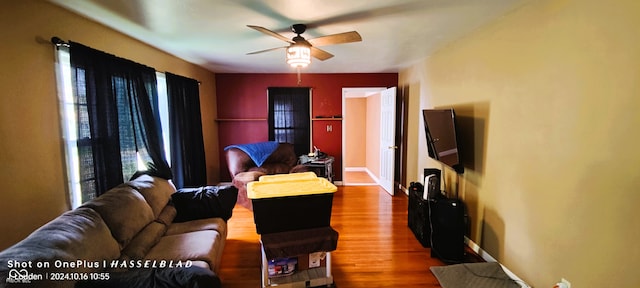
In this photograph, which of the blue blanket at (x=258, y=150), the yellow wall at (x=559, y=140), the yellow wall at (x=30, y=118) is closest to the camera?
the yellow wall at (x=559, y=140)

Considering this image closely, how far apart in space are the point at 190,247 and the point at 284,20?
2.04 m

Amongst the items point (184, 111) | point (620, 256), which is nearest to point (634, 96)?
point (620, 256)

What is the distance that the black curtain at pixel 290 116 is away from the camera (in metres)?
5.53

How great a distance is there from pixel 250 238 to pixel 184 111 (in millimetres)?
2129

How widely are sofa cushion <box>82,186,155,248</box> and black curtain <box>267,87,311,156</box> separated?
336 centimetres

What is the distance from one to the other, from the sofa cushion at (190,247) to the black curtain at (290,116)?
3.27 metres

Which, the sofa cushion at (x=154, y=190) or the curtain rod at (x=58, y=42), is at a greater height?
the curtain rod at (x=58, y=42)

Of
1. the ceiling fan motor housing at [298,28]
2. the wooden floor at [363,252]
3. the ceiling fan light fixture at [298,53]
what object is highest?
the ceiling fan motor housing at [298,28]

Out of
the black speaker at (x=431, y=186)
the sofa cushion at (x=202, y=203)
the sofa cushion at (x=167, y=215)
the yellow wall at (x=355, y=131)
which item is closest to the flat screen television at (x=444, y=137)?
the black speaker at (x=431, y=186)

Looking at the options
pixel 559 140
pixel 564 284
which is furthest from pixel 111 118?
pixel 564 284

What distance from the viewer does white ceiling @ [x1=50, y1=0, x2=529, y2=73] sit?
2090 millimetres

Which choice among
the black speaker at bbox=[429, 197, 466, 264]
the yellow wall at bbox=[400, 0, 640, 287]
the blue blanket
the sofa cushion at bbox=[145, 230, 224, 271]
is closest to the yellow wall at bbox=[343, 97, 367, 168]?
the blue blanket

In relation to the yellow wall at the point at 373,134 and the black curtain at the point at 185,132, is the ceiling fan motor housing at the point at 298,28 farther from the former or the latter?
the yellow wall at the point at 373,134

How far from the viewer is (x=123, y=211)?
6.86 ft
